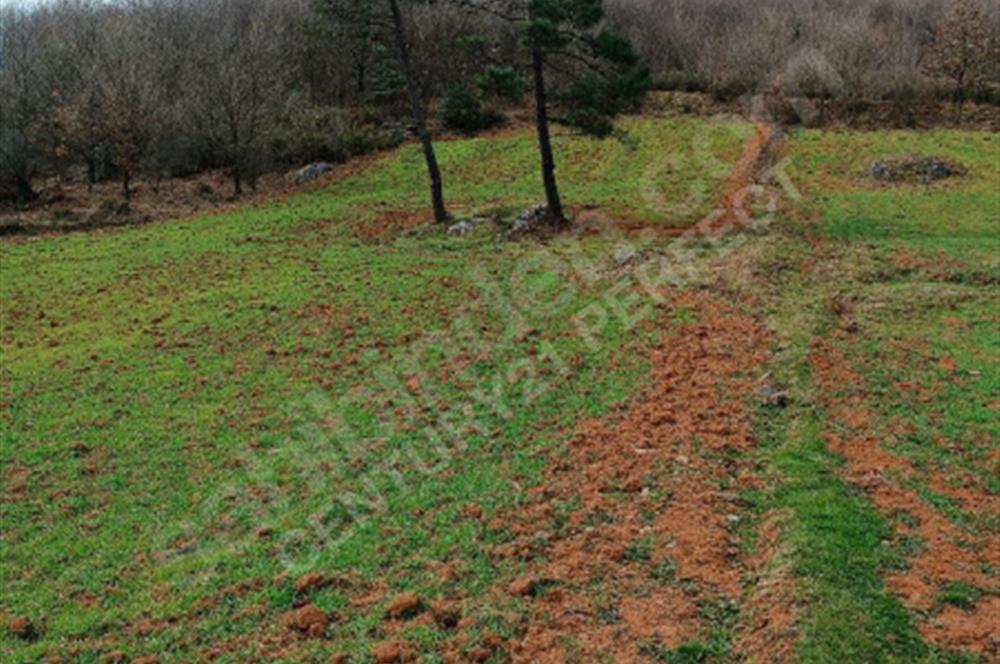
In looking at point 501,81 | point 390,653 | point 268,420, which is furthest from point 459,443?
point 501,81

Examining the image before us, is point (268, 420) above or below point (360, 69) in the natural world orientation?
below

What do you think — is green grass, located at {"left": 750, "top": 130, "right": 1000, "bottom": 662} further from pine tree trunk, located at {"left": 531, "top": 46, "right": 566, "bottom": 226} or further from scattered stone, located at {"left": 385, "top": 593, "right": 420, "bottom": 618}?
pine tree trunk, located at {"left": 531, "top": 46, "right": 566, "bottom": 226}

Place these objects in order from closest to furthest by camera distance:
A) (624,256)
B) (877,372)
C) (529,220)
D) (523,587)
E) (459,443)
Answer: (523,587)
(459,443)
(877,372)
(624,256)
(529,220)

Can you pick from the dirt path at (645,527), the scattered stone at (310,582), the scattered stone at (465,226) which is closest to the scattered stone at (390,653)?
the dirt path at (645,527)

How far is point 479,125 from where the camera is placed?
185ft

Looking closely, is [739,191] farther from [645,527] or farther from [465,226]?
[645,527]

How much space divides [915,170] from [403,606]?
125 ft

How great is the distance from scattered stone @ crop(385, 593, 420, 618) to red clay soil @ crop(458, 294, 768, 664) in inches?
42.7

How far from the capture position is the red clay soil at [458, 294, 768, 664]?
9211mm

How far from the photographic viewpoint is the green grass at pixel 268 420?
10656 mm

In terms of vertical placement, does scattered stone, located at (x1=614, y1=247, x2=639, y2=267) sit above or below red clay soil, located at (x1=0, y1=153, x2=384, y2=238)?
below

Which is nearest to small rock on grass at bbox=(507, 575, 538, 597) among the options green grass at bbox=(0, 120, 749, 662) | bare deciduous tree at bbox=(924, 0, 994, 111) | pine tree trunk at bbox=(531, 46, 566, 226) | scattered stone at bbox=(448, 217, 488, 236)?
green grass at bbox=(0, 120, 749, 662)

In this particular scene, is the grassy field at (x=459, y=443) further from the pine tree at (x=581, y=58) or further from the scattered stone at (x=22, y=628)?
the pine tree at (x=581, y=58)

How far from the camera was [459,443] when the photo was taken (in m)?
14.7
